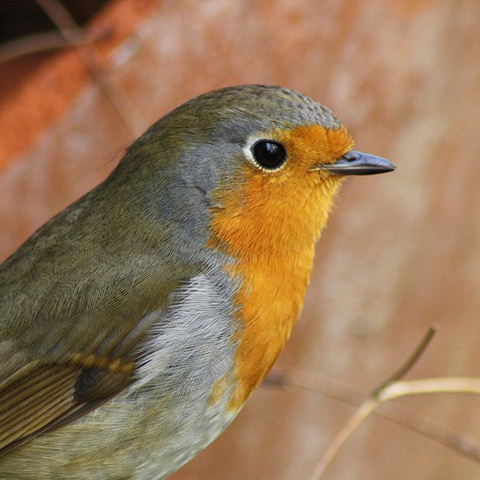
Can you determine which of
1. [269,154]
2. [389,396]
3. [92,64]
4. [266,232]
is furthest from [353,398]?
[92,64]


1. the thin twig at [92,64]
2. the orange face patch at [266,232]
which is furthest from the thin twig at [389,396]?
the thin twig at [92,64]

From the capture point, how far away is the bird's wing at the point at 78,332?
9.07 feet

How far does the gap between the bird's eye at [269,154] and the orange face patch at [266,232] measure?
0.02 meters

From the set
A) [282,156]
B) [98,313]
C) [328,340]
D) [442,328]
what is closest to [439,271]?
[442,328]

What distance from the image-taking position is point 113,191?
2951mm

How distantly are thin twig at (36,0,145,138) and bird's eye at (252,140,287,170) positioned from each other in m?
0.71

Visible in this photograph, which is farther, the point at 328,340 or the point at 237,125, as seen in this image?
the point at 328,340

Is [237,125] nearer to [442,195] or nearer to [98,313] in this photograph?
[98,313]

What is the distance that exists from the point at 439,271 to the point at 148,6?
6.00 feet

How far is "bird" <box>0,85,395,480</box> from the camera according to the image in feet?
9.05

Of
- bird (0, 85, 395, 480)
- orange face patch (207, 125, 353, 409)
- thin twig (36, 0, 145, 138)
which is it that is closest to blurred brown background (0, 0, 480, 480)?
thin twig (36, 0, 145, 138)

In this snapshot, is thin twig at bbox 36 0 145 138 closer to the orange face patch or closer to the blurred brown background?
the blurred brown background

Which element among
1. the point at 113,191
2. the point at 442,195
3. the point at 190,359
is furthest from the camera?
the point at 442,195

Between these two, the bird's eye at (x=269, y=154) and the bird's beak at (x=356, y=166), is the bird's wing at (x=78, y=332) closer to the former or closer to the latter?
the bird's eye at (x=269, y=154)
